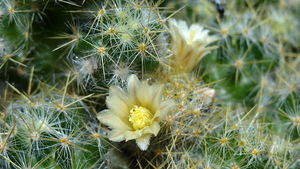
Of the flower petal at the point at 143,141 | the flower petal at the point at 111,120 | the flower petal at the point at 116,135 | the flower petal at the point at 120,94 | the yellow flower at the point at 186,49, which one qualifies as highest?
the yellow flower at the point at 186,49

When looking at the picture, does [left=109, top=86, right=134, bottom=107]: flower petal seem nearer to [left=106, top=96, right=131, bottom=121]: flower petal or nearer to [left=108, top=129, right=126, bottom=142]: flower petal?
[left=106, top=96, right=131, bottom=121]: flower petal

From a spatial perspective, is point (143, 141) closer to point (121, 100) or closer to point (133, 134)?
point (133, 134)

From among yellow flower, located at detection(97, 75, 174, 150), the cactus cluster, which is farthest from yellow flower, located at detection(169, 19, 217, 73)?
yellow flower, located at detection(97, 75, 174, 150)

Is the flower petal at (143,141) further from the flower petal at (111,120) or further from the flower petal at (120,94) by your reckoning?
the flower petal at (120,94)

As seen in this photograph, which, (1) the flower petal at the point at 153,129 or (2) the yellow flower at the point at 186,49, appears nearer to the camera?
(1) the flower petal at the point at 153,129

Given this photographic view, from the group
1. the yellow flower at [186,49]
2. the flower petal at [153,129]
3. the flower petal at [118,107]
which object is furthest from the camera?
the yellow flower at [186,49]

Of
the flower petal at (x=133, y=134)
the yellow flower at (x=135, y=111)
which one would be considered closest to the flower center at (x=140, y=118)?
the yellow flower at (x=135, y=111)

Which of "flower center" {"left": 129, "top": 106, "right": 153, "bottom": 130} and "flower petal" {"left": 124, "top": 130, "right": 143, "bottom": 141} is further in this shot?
"flower center" {"left": 129, "top": 106, "right": 153, "bottom": 130}
